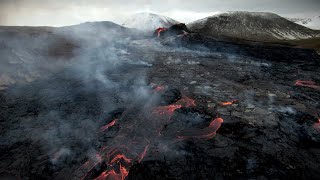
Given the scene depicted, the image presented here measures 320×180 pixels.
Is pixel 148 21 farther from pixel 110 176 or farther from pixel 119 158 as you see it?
pixel 110 176

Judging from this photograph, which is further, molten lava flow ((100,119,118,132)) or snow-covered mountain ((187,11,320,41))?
Answer: snow-covered mountain ((187,11,320,41))

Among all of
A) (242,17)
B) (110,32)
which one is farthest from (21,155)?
(242,17)

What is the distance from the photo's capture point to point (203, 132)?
8375 mm

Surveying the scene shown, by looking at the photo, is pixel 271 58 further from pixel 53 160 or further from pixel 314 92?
pixel 53 160

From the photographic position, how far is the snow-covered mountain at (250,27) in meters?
118

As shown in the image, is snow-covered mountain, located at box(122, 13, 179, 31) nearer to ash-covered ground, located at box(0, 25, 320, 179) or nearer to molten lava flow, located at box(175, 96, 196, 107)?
ash-covered ground, located at box(0, 25, 320, 179)

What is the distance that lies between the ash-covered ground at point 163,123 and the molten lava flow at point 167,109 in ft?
0.14

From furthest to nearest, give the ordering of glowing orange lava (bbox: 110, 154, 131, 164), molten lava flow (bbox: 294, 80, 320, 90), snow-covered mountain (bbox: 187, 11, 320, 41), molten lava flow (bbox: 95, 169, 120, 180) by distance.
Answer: snow-covered mountain (bbox: 187, 11, 320, 41)
molten lava flow (bbox: 294, 80, 320, 90)
glowing orange lava (bbox: 110, 154, 131, 164)
molten lava flow (bbox: 95, 169, 120, 180)

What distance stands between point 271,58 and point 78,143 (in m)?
16.1

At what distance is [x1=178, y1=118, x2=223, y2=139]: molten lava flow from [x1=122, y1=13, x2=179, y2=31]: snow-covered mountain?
98719 mm

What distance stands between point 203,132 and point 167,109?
212cm

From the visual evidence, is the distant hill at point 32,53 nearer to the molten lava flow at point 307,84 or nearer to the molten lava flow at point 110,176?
the molten lava flow at point 110,176

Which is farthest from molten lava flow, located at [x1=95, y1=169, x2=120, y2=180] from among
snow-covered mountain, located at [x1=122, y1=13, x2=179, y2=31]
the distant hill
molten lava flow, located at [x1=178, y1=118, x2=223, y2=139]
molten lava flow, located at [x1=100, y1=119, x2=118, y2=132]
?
snow-covered mountain, located at [x1=122, y1=13, x2=179, y2=31]

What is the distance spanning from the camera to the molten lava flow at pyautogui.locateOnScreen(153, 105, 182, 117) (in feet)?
31.6
